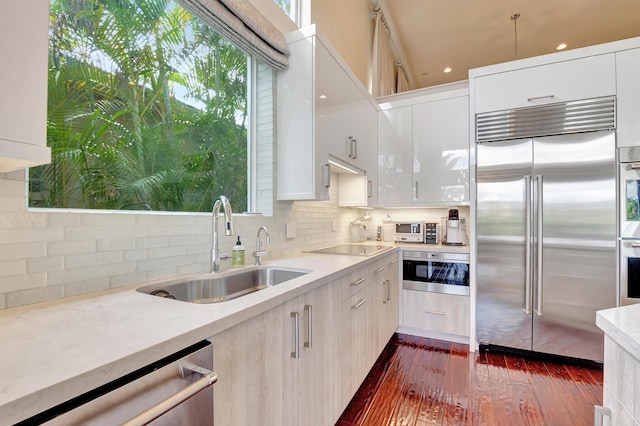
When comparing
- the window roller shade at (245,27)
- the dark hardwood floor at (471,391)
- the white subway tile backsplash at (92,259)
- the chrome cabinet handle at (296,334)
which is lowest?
the dark hardwood floor at (471,391)

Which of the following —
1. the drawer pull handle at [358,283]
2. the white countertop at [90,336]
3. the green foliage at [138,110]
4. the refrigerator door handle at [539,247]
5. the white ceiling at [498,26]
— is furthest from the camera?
the white ceiling at [498,26]

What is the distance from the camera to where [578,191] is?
88.9 inches

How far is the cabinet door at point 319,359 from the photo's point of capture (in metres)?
1.22

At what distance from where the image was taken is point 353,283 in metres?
1.75

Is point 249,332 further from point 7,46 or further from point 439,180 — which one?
point 439,180

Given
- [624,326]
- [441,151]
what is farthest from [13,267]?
[441,151]

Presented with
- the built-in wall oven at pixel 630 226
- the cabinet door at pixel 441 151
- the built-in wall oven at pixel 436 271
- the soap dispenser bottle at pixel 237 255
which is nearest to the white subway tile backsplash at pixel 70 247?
the soap dispenser bottle at pixel 237 255

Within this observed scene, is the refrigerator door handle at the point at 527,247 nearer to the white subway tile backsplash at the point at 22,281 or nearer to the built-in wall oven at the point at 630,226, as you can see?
the built-in wall oven at the point at 630,226

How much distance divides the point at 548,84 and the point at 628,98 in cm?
53

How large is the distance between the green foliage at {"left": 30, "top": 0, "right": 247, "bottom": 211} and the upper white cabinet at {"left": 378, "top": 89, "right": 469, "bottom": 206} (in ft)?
5.99

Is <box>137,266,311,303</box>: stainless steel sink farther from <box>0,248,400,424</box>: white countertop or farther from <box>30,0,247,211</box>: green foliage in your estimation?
<box>30,0,247,211</box>: green foliage

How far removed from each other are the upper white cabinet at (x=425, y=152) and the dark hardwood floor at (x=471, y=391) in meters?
1.46

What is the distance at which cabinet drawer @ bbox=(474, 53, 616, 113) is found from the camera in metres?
2.24

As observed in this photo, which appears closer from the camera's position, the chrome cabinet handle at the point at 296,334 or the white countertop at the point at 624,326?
the white countertop at the point at 624,326
